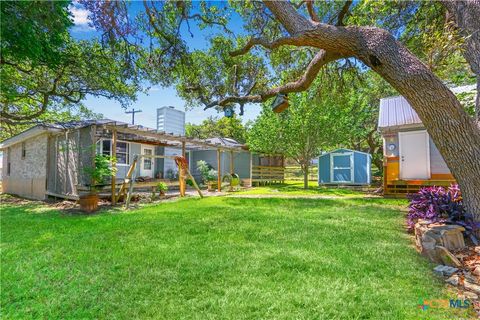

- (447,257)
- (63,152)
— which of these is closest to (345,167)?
(447,257)

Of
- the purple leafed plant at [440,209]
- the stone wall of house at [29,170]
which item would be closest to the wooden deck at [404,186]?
the purple leafed plant at [440,209]

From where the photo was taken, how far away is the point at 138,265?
10.2 feet

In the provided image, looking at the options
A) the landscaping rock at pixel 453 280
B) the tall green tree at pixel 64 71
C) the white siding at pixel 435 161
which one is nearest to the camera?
the landscaping rock at pixel 453 280

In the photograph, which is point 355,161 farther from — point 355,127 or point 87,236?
point 87,236

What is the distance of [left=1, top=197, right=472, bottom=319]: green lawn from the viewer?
2.21 metres

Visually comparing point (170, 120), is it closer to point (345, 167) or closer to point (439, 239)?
point (345, 167)

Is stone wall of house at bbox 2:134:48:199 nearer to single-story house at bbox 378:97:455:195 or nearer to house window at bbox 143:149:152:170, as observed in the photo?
house window at bbox 143:149:152:170

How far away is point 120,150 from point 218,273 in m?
13.6

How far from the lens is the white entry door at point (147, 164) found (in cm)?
1635

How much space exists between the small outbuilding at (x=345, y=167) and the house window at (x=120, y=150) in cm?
1201

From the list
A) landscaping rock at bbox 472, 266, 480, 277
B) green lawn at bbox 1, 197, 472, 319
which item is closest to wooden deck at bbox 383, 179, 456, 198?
green lawn at bbox 1, 197, 472, 319

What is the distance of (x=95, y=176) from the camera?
27.5 ft

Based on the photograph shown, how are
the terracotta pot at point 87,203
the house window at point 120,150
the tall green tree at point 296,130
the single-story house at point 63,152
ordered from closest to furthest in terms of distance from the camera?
the terracotta pot at point 87,203 < the single-story house at point 63,152 < the house window at point 120,150 < the tall green tree at point 296,130

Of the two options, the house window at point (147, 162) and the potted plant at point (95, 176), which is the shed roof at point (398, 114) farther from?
the house window at point (147, 162)
